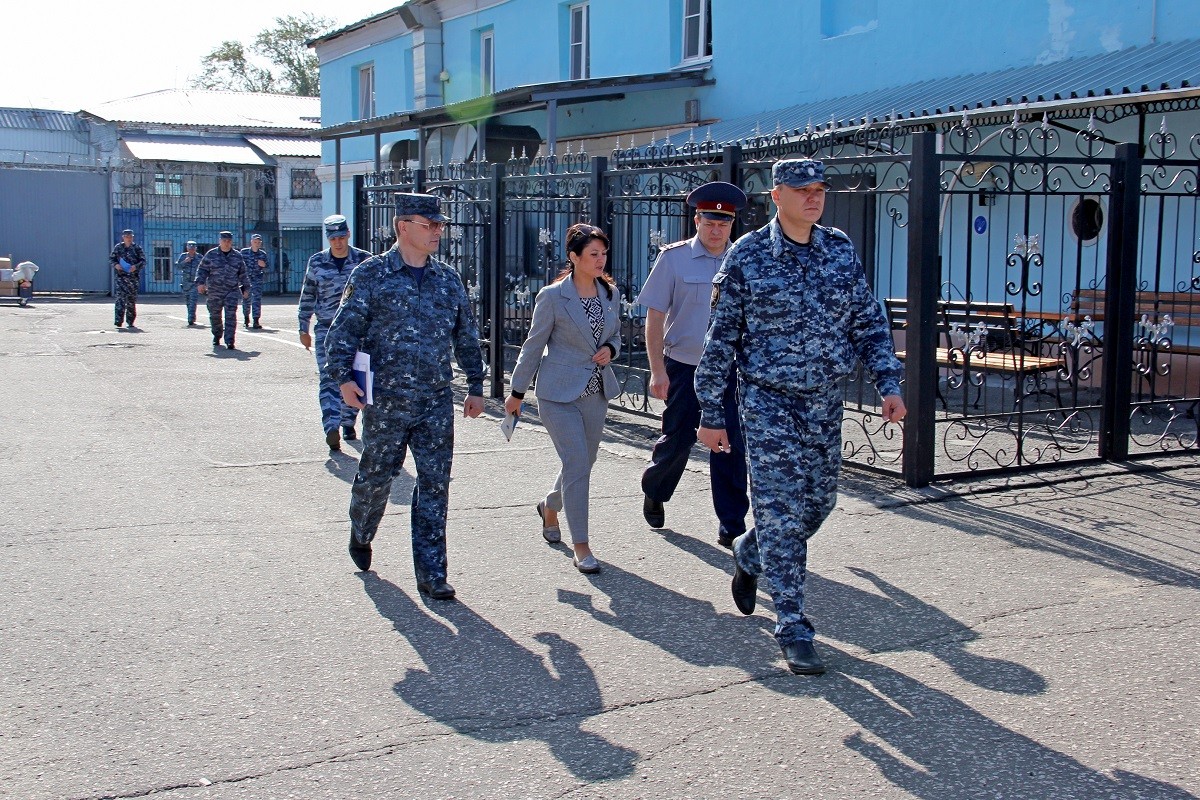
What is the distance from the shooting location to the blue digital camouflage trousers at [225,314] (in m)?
18.8

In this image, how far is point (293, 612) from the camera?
5.59 metres

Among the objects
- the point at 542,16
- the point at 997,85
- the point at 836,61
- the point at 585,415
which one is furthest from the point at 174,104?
the point at 585,415

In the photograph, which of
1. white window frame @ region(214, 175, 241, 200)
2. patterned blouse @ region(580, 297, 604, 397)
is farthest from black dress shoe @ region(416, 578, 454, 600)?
white window frame @ region(214, 175, 241, 200)

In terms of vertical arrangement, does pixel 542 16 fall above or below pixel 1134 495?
above

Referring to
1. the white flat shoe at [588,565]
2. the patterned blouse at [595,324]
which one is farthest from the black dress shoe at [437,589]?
the patterned blouse at [595,324]

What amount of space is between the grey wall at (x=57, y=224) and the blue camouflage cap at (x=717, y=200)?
33.3 m

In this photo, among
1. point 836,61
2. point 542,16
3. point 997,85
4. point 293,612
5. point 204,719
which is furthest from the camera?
point 542,16

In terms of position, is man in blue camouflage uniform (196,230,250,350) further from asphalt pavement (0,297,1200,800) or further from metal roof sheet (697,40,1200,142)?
asphalt pavement (0,297,1200,800)

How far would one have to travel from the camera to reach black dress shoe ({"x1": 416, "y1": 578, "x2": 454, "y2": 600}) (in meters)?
5.79

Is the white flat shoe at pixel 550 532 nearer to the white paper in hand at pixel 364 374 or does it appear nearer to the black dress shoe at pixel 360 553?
the black dress shoe at pixel 360 553

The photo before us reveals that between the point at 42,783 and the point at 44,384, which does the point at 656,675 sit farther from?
the point at 44,384

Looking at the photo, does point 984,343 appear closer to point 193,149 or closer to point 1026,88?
point 1026,88

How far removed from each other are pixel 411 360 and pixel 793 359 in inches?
75.7

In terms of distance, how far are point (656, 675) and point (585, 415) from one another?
76.6 inches
